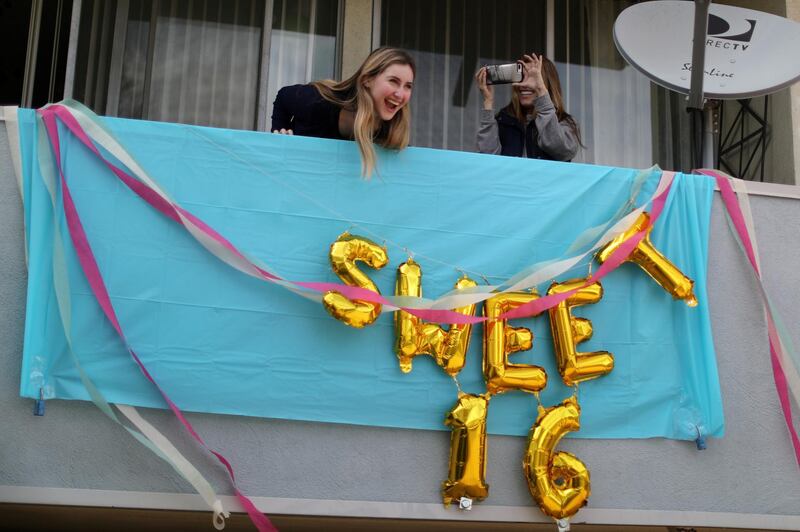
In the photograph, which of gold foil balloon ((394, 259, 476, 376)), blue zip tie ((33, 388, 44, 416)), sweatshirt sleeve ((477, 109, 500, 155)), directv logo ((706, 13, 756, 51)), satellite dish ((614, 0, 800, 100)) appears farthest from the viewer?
directv logo ((706, 13, 756, 51))

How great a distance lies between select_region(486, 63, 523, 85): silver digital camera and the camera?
195 inches

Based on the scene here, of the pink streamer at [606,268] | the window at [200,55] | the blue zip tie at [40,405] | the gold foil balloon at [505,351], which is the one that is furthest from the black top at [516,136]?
the blue zip tie at [40,405]

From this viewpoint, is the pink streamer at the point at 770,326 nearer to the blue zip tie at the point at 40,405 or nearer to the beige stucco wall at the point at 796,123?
the beige stucco wall at the point at 796,123

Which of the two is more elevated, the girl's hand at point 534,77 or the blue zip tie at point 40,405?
the girl's hand at point 534,77

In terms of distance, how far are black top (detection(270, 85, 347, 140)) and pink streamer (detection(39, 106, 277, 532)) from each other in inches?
30.4

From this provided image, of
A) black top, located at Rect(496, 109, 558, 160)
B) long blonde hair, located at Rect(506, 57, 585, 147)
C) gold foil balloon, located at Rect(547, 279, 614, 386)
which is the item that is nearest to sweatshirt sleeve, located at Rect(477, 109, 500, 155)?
black top, located at Rect(496, 109, 558, 160)

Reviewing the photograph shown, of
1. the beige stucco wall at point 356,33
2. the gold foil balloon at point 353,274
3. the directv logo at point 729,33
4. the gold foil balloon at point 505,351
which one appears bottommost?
the gold foil balloon at point 505,351

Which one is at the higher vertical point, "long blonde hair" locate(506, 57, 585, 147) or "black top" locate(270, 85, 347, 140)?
"long blonde hair" locate(506, 57, 585, 147)

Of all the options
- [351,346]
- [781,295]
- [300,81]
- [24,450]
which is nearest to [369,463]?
[351,346]

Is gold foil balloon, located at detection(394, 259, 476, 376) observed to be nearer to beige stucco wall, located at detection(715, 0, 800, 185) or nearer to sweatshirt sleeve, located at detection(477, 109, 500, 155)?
sweatshirt sleeve, located at detection(477, 109, 500, 155)

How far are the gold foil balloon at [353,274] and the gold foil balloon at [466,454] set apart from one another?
50 cm

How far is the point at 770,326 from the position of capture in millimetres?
4559

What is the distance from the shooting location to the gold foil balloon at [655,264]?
4.41 meters

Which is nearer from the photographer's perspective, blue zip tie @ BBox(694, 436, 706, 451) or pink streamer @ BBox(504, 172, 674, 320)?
pink streamer @ BBox(504, 172, 674, 320)
